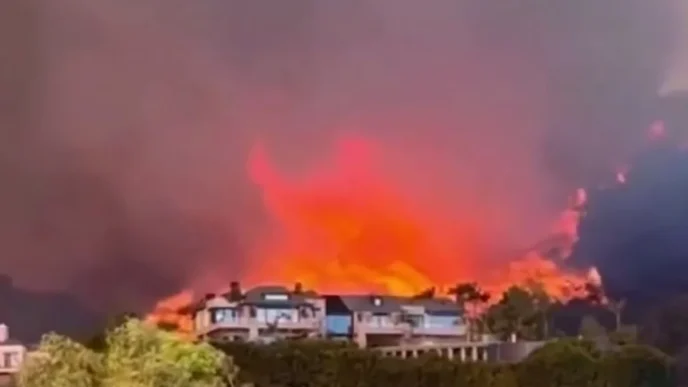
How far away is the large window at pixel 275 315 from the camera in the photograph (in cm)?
968

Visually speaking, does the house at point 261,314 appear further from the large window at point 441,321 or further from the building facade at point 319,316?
the large window at point 441,321

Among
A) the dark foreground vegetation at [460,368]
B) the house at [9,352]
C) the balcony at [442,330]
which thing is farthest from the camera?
the balcony at [442,330]

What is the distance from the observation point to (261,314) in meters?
9.74

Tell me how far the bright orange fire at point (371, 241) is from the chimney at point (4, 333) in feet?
5.73

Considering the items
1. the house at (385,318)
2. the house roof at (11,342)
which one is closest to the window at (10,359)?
the house roof at (11,342)

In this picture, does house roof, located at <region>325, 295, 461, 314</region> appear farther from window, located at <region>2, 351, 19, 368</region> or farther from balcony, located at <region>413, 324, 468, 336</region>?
window, located at <region>2, 351, 19, 368</region>

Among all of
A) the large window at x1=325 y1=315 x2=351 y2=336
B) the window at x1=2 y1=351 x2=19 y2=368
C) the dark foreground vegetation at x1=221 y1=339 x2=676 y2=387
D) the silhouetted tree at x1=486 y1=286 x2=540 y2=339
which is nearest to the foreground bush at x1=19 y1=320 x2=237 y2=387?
the window at x1=2 y1=351 x2=19 y2=368

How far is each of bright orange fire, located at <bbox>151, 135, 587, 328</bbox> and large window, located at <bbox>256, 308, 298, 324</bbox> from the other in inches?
8.6

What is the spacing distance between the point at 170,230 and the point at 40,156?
1.07m

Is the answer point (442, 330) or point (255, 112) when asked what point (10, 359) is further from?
point (442, 330)

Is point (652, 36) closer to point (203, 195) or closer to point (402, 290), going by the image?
point (402, 290)

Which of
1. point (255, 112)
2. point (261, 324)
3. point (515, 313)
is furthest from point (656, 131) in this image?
point (261, 324)

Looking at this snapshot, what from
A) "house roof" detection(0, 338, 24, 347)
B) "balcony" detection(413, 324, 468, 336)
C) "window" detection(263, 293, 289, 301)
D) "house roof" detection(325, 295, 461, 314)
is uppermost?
"window" detection(263, 293, 289, 301)

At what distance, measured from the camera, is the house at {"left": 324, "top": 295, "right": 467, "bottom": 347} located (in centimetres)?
974
